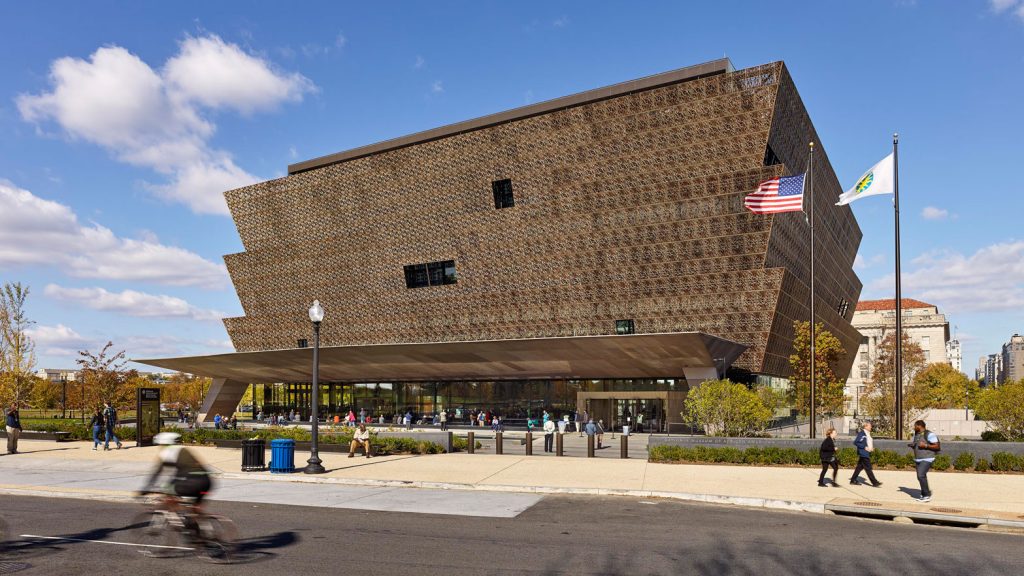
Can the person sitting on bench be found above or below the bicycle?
below

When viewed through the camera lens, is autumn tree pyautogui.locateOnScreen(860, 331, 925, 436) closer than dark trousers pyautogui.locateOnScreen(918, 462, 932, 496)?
No

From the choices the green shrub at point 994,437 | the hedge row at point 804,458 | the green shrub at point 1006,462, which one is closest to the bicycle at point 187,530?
the hedge row at point 804,458

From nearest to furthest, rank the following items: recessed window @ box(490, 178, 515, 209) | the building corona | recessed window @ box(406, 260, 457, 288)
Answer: the building corona
recessed window @ box(490, 178, 515, 209)
recessed window @ box(406, 260, 457, 288)

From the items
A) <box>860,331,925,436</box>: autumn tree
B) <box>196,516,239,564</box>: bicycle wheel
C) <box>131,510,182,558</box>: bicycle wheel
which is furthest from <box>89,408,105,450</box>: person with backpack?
<box>860,331,925,436</box>: autumn tree

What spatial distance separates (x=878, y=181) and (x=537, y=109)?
112ft

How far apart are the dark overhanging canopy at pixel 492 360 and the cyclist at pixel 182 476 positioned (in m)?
33.0

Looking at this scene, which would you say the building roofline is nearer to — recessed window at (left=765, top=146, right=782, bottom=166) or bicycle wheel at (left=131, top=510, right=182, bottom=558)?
recessed window at (left=765, top=146, right=782, bottom=166)

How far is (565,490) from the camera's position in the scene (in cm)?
1931

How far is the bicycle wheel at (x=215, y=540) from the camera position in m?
11.2

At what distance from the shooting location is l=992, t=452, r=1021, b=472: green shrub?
75.4ft

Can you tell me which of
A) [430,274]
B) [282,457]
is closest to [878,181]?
[282,457]

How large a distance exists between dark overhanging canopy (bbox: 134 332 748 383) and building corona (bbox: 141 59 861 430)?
24 centimetres

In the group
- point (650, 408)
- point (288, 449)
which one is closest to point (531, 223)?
point (650, 408)

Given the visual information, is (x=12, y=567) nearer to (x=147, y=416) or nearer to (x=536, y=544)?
(x=536, y=544)
